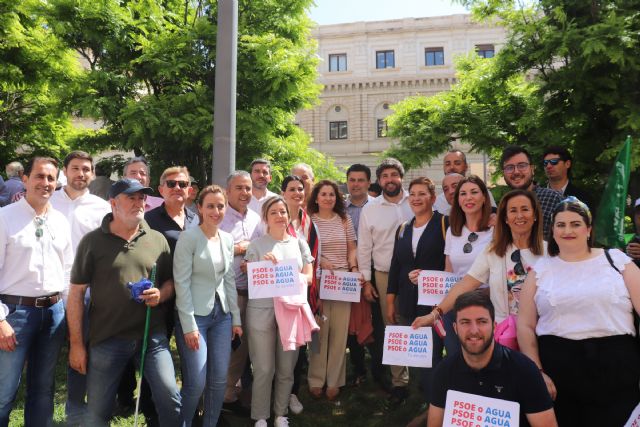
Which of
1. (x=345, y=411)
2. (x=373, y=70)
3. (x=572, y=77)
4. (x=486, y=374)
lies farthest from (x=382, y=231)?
(x=373, y=70)

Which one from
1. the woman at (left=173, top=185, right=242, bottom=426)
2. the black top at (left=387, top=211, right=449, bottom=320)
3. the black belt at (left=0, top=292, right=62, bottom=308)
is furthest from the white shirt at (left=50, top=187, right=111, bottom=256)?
the black top at (left=387, top=211, right=449, bottom=320)

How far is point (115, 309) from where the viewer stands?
11.3 feet

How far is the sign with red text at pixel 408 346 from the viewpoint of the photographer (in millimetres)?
4293

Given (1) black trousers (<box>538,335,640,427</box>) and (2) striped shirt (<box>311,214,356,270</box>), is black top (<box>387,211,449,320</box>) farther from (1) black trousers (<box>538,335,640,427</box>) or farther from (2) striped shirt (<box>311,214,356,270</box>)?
(1) black trousers (<box>538,335,640,427</box>)

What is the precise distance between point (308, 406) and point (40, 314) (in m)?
2.70

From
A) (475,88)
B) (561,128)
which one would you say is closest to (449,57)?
(475,88)

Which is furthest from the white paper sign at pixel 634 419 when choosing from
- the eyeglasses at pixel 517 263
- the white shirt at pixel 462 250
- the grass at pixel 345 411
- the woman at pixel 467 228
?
the grass at pixel 345 411

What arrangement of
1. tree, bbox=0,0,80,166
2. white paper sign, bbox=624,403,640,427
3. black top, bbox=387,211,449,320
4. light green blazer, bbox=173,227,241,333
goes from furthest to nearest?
1. tree, bbox=0,0,80,166
2. black top, bbox=387,211,449,320
3. light green blazer, bbox=173,227,241,333
4. white paper sign, bbox=624,403,640,427

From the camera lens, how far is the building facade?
39188mm

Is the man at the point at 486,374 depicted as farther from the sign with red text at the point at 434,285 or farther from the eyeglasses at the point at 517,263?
the sign with red text at the point at 434,285

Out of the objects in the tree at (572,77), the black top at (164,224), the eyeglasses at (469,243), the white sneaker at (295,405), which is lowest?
the white sneaker at (295,405)

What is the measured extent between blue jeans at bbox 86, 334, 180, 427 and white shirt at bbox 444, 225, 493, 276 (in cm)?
238

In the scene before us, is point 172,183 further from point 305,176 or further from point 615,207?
point 615,207

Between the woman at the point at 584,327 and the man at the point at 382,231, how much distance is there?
6.73 feet
